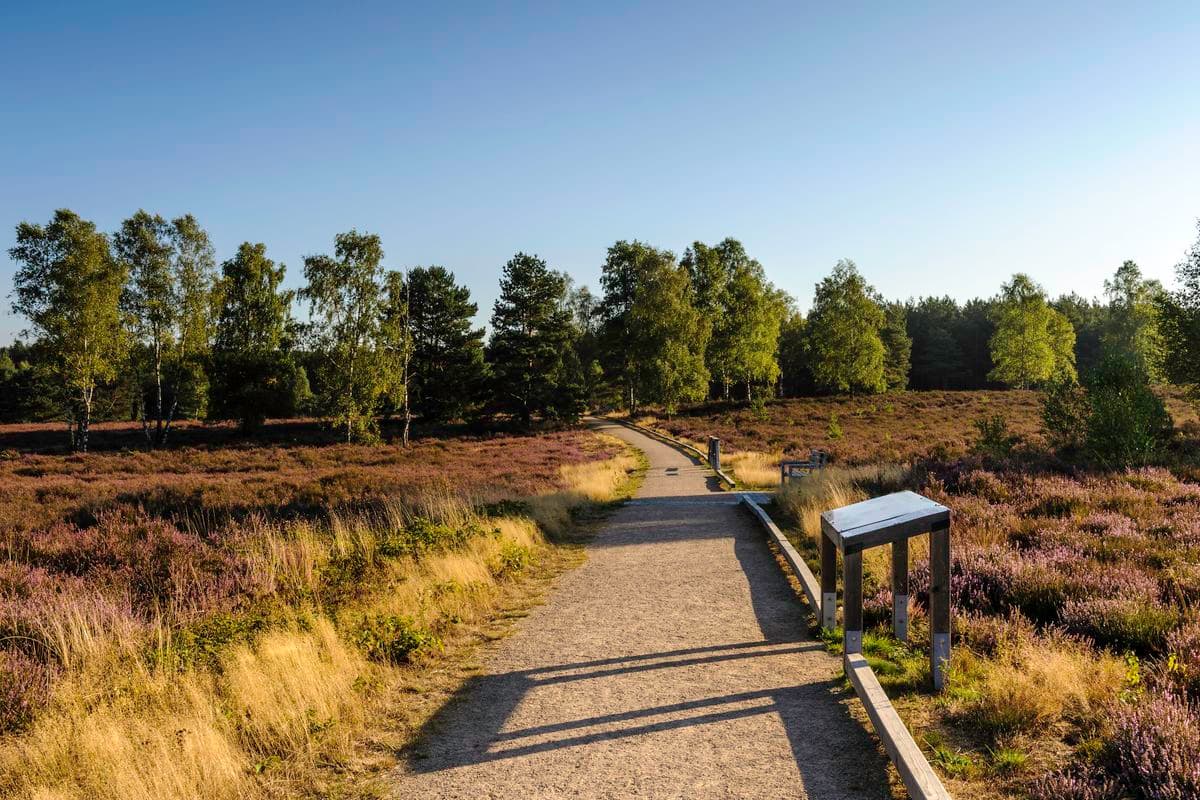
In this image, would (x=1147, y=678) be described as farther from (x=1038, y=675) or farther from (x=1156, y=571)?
(x=1156, y=571)

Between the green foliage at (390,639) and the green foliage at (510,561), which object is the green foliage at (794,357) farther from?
the green foliage at (390,639)

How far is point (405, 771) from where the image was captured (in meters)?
4.50

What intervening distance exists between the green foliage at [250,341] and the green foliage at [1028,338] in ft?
220

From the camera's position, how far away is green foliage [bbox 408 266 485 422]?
163 feet

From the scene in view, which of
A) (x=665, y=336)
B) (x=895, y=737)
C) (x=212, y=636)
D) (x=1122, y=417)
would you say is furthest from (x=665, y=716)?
(x=665, y=336)

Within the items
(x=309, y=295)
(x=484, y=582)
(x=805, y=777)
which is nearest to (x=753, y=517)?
(x=484, y=582)

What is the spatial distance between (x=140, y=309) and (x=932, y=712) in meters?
48.5

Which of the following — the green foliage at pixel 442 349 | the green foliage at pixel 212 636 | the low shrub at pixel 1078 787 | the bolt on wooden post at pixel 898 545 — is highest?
the green foliage at pixel 442 349

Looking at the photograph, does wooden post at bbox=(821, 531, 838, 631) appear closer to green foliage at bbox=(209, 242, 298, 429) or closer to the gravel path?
the gravel path

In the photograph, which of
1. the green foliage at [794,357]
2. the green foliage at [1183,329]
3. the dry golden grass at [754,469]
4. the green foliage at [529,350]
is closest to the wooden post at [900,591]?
the dry golden grass at [754,469]

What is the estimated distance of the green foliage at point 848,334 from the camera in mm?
63094

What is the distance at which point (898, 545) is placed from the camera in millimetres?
5984

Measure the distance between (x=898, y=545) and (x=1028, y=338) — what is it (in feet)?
245

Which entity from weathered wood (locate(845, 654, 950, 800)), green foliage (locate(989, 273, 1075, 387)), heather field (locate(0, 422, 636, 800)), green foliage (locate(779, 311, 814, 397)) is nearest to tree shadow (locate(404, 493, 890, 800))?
weathered wood (locate(845, 654, 950, 800))
